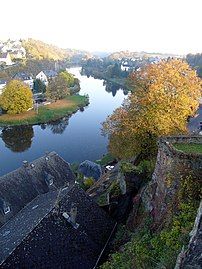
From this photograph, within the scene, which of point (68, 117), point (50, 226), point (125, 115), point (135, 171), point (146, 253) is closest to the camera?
point (146, 253)

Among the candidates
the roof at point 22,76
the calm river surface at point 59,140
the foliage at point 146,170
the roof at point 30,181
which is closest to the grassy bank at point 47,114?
the calm river surface at point 59,140

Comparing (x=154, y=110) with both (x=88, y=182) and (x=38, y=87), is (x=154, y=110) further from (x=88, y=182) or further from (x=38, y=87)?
(x=38, y=87)

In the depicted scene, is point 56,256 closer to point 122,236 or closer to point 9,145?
point 122,236

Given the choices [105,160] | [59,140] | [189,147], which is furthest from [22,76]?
[189,147]

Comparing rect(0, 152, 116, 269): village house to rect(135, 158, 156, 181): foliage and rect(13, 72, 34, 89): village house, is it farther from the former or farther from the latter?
rect(13, 72, 34, 89): village house

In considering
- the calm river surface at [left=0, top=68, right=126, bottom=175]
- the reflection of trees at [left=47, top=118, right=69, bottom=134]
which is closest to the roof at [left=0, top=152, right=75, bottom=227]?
the calm river surface at [left=0, top=68, right=126, bottom=175]

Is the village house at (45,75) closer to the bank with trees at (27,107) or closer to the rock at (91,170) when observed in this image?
the bank with trees at (27,107)

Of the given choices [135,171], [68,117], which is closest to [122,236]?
[135,171]
